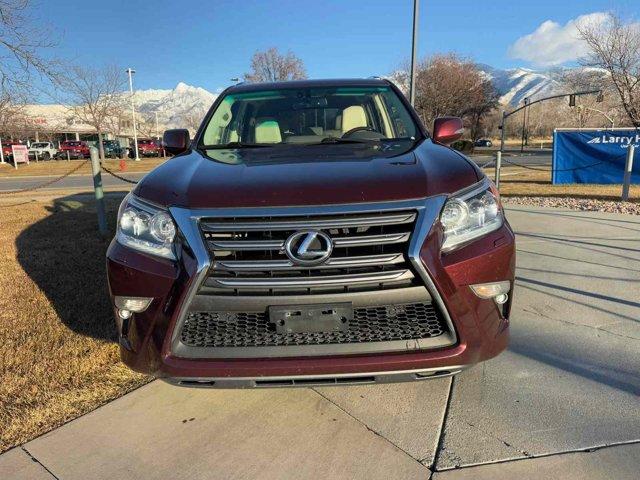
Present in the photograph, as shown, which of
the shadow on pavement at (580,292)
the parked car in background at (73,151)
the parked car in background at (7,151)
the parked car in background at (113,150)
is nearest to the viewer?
the shadow on pavement at (580,292)

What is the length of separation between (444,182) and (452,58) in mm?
49285

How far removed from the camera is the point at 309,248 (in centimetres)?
215

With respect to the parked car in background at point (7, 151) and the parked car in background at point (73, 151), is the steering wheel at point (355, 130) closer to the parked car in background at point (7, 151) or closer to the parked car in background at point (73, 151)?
the parked car in background at point (7, 151)

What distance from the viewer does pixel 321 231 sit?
85.4 inches

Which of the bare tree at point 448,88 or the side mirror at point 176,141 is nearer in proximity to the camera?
the side mirror at point 176,141

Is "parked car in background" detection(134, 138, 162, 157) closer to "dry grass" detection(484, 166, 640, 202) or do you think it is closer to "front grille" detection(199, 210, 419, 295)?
"dry grass" detection(484, 166, 640, 202)

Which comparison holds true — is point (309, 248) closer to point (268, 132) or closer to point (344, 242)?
point (344, 242)


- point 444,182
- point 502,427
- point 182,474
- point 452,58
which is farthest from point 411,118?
point 452,58

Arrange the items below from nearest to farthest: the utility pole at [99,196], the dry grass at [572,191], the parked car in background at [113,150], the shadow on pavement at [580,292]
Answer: the shadow on pavement at [580,292] → the utility pole at [99,196] → the dry grass at [572,191] → the parked car in background at [113,150]

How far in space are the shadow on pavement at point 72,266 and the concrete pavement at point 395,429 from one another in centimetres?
121

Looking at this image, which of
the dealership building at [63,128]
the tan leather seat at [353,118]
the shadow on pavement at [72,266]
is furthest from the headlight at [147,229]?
the dealership building at [63,128]

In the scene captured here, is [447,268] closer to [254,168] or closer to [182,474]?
[254,168]

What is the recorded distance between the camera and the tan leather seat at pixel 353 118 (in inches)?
155

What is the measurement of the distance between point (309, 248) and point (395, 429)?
3.55 ft
